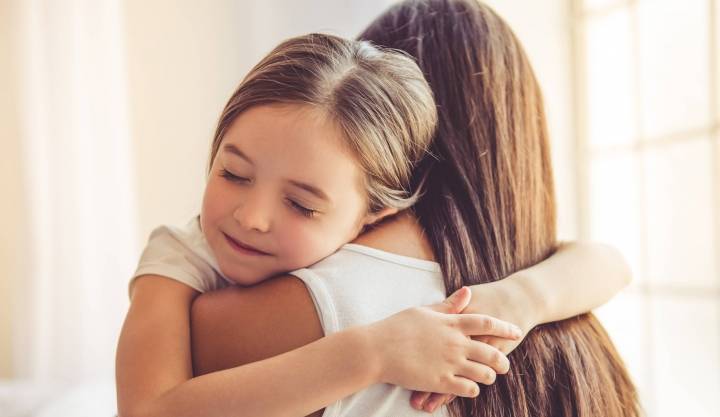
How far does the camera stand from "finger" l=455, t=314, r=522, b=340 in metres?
0.84

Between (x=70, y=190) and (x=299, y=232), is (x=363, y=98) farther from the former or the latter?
(x=70, y=190)

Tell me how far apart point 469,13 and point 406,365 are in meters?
0.63

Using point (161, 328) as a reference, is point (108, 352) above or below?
below

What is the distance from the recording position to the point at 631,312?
104 inches

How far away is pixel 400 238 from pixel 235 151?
235 mm

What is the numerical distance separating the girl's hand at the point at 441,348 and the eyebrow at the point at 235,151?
0.87ft

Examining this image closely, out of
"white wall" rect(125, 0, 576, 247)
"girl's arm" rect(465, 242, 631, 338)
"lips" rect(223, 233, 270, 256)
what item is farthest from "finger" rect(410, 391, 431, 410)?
"white wall" rect(125, 0, 576, 247)

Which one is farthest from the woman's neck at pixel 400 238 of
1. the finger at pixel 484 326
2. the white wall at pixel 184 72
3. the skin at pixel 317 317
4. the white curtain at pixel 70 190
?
the white wall at pixel 184 72

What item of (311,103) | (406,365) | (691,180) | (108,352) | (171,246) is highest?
(311,103)

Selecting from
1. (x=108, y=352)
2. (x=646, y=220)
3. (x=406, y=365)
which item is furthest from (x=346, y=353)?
(x=646, y=220)

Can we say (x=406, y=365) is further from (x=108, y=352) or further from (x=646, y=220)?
(x=646, y=220)

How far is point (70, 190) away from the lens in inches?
89.7

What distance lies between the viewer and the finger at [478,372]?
32.9 inches

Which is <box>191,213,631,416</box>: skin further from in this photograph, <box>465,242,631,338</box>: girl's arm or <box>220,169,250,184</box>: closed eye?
<box>220,169,250,184</box>: closed eye
